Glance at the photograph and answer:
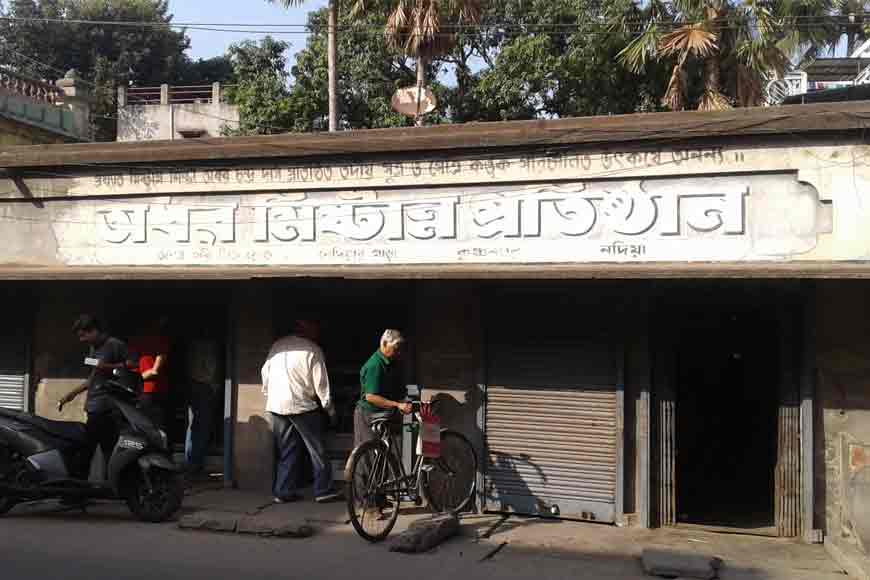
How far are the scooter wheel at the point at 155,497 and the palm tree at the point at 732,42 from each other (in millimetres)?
13436

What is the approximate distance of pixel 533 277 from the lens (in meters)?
7.04

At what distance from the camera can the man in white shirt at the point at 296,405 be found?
805cm

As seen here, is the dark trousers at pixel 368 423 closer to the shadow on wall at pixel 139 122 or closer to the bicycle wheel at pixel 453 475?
the bicycle wheel at pixel 453 475

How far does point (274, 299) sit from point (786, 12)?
13.2 metres

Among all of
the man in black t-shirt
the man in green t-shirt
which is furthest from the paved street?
the man in green t-shirt

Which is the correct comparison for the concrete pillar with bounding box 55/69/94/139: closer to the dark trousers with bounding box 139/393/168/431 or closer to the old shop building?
the old shop building

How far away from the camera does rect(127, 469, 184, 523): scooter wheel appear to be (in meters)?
7.36

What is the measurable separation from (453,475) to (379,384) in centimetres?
113

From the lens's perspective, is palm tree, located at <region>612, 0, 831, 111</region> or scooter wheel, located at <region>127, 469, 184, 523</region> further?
palm tree, located at <region>612, 0, 831, 111</region>

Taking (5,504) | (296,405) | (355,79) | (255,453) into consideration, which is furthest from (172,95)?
(5,504)

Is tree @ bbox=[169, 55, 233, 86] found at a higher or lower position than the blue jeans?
higher

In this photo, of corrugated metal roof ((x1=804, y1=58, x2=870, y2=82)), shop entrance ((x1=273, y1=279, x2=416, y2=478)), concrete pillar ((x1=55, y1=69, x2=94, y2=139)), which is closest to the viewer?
shop entrance ((x1=273, y1=279, x2=416, y2=478))

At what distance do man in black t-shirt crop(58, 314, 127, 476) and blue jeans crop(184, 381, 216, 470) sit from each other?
1496 mm

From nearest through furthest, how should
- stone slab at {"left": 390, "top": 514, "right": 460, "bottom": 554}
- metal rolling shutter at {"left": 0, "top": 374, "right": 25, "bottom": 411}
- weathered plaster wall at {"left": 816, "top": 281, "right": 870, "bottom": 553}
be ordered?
stone slab at {"left": 390, "top": 514, "right": 460, "bottom": 554} < weathered plaster wall at {"left": 816, "top": 281, "right": 870, "bottom": 553} < metal rolling shutter at {"left": 0, "top": 374, "right": 25, "bottom": 411}
